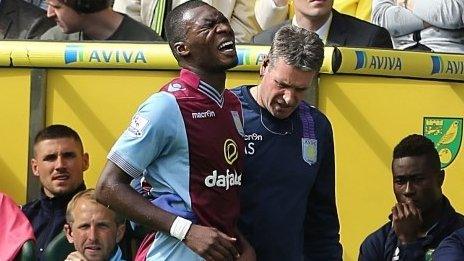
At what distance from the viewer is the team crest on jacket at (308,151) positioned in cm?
515

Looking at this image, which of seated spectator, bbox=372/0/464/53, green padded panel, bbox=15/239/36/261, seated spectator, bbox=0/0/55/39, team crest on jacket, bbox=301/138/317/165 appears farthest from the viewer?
seated spectator, bbox=0/0/55/39

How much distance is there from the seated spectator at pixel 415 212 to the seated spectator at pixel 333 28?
3.51 feet

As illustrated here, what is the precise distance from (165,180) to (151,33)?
295 cm

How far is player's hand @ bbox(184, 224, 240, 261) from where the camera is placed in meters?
4.42

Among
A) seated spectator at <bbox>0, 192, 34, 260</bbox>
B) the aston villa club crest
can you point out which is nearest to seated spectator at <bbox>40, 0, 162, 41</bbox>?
seated spectator at <bbox>0, 192, 34, 260</bbox>

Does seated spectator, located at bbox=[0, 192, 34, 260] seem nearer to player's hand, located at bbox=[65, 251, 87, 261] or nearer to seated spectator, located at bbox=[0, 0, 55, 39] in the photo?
player's hand, located at bbox=[65, 251, 87, 261]

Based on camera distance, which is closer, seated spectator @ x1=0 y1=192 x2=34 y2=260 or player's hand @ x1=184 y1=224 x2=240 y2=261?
player's hand @ x1=184 y1=224 x2=240 y2=261

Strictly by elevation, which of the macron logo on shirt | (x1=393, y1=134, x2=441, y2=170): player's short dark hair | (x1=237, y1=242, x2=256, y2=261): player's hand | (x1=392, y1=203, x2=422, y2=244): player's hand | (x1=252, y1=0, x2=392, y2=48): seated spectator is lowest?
(x1=392, y1=203, x2=422, y2=244): player's hand

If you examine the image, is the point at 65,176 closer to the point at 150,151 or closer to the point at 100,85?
the point at 100,85

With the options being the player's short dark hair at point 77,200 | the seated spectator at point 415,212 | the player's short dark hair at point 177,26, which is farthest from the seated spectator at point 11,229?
the player's short dark hair at point 177,26

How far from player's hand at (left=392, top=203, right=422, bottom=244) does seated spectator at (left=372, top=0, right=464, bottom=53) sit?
6.18ft

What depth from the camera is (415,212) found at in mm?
6184

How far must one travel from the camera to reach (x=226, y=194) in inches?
183

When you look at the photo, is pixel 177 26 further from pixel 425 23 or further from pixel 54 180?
pixel 425 23
